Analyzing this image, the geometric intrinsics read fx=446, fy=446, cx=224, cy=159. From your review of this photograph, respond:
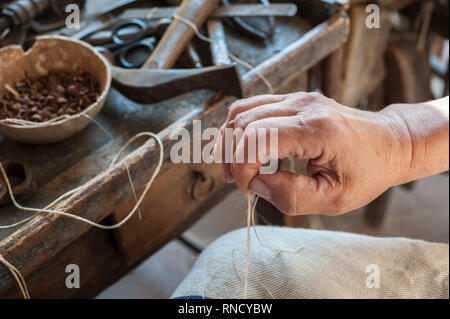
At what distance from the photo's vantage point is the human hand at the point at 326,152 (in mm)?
691

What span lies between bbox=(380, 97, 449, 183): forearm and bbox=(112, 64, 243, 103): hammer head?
384 mm

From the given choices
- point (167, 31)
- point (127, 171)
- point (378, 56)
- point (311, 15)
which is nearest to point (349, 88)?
point (378, 56)

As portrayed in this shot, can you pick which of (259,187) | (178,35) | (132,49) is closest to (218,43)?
(178,35)

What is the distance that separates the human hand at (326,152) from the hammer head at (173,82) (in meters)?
0.26

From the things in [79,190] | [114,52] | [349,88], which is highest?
[114,52]

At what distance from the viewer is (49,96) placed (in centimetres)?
102

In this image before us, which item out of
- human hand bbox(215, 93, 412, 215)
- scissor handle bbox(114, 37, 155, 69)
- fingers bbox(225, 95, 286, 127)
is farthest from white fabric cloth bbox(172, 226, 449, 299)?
scissor handle bbox(114, 37, 155, 69)

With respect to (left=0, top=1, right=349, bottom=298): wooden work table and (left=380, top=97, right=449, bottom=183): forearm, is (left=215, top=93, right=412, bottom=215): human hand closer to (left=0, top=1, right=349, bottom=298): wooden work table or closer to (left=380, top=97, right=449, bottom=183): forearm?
(left=380, top=97, right=449, bottom=183): forearm

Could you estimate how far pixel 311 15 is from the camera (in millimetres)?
1264

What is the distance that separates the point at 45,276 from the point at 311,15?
0.96m

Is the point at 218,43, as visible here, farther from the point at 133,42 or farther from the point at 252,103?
the point at 252,103

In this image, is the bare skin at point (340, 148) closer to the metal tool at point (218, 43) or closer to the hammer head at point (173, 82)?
the hammer head at point (173, 82)

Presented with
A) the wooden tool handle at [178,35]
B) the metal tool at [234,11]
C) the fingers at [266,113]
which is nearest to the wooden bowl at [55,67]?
the wooden tool handle at [178,35]
